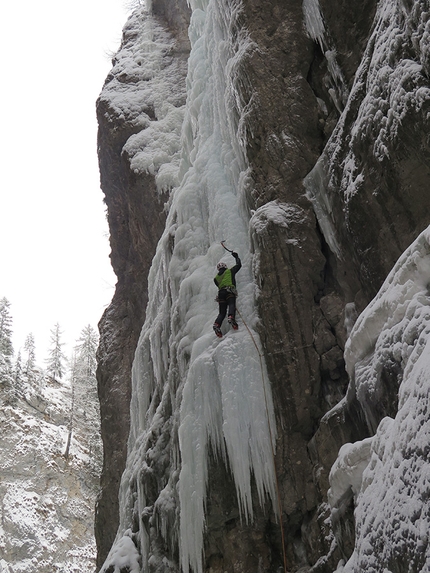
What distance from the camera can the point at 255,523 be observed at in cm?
660

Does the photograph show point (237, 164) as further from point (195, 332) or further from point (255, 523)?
point (255, 523)

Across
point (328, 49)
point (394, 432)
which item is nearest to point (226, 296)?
point (328, 49)

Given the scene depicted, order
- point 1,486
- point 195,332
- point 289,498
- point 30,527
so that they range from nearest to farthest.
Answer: point 289,498 < point 195,332 < point 30,527 < point 1,486

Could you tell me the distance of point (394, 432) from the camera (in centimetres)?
361

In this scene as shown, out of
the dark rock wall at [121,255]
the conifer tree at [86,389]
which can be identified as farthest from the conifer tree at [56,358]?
the dark rock wall at [121,255]

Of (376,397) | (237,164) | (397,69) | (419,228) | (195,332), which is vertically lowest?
(376,397)

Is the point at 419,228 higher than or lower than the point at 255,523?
higher

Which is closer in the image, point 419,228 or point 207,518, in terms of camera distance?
point 419,228

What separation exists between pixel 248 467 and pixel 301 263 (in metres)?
2.50

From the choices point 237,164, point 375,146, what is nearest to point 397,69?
point 375,146

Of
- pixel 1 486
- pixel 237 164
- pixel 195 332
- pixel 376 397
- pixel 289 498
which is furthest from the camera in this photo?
pixel 1 486

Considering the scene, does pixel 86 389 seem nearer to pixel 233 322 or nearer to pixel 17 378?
pixel 17 378

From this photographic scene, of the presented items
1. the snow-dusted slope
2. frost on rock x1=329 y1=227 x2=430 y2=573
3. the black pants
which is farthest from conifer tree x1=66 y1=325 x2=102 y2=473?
frost on rock x1=329 y1=227 x2=430 y2=573

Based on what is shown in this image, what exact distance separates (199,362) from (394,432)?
3.97m
